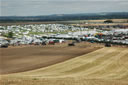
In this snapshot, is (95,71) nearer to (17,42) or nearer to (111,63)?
(111,63)

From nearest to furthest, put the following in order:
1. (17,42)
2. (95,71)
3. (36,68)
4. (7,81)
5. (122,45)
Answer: (7,81)
(95,71)
(36,68)
(122,45)
(17,42)

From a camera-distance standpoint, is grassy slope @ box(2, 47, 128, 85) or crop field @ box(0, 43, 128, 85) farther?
grassy slope @ box(2, 47, 128, 85)

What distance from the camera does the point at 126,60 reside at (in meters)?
44.7

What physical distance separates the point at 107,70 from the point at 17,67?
55.0 feet

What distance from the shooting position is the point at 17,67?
4047cm

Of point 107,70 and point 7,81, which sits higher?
point 7,81

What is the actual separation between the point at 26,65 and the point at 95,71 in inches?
566

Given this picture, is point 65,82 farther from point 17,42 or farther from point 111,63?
point 17,42

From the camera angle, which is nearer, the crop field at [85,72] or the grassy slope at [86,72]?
the crop field at [85,72]

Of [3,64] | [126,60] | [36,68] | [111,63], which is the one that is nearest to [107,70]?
[111,63]

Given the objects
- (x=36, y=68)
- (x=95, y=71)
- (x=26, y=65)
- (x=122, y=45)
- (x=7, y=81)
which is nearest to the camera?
(x=7, y=81)

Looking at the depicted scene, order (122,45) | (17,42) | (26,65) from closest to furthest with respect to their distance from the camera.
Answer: (26,65) < (122,45) < (17,42)

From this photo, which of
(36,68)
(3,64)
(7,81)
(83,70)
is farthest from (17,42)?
(7,81)

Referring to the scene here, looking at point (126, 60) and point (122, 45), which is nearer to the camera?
point (126, 60)
